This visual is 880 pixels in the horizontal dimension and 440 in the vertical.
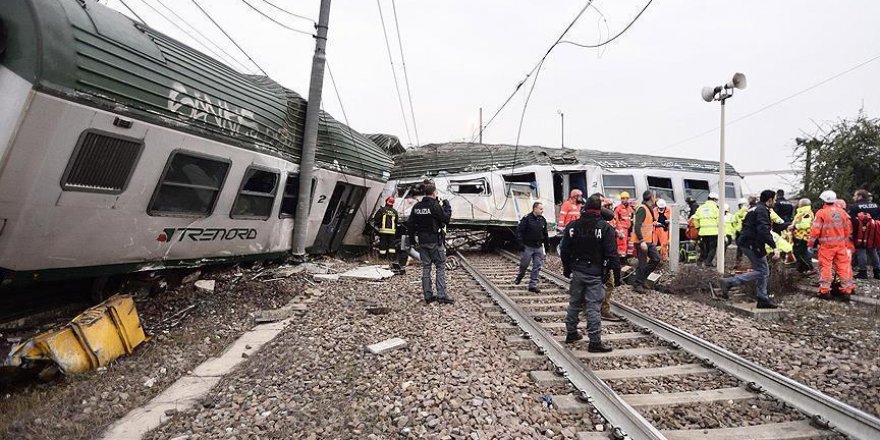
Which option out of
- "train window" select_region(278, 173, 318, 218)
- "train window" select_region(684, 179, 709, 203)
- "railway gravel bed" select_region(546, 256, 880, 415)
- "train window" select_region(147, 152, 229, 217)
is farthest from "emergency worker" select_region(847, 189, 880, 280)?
"train window" select_region(147, 152, 229, 217)

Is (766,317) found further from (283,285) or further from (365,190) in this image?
(365,190)

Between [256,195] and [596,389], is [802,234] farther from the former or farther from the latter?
[256,195]

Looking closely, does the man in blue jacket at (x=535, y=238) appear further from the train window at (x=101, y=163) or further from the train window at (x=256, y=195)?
the train window at (x=101, y=163)

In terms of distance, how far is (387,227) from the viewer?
34.8 ft

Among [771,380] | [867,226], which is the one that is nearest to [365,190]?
[771,380]

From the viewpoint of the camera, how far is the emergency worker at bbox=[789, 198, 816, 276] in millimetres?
8375

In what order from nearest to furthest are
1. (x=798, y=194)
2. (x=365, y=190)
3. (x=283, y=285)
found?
(x=283, y=285)
(x=365, y=190)
(x=798, y=194)

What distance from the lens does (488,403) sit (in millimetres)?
3143

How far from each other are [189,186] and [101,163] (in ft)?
4.14

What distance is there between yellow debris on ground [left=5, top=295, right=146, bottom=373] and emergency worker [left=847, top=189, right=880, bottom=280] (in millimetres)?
11195

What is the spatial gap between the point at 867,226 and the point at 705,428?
749 centimetres

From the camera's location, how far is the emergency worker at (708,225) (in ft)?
31.0

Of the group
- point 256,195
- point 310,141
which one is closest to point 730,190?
point 310,141

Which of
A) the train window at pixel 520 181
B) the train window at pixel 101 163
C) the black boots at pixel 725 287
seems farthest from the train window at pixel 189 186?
the train window at pixel 520 181
